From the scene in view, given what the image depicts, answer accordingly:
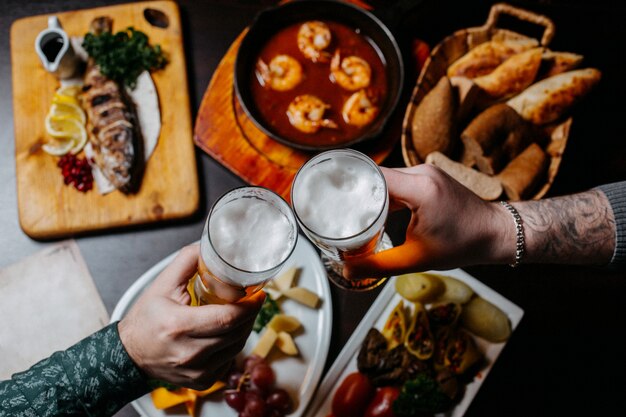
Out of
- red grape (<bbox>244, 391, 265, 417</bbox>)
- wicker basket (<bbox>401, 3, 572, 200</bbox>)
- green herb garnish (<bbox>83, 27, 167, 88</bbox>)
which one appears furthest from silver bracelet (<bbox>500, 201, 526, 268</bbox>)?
Answer: green herb garnish (<bbox>83, 27, 167, 88</bbox>)

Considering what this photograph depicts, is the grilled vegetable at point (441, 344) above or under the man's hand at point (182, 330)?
under

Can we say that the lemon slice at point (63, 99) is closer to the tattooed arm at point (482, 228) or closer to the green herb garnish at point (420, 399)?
the tattooed arm at point (482, 228)

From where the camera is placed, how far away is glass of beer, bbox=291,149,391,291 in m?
1.38

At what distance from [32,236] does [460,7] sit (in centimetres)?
236

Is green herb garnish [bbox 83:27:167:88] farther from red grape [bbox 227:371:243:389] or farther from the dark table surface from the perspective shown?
red grape [bbox 227:371:243:389]

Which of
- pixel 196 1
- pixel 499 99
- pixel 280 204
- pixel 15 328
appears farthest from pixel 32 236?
pixel 499 99

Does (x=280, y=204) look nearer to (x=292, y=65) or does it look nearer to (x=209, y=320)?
(x=209, y=320)

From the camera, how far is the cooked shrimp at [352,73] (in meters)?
2.62

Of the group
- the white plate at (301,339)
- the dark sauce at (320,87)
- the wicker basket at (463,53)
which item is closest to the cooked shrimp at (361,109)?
the dark sauce at (320,87)

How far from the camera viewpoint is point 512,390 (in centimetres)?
244

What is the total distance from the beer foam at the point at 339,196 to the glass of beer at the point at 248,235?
56mm

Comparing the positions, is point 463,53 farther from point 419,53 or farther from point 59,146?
point 59,146

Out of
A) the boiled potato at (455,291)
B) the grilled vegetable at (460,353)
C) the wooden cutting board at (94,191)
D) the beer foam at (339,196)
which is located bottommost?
the grilled vegetable at (460,353)

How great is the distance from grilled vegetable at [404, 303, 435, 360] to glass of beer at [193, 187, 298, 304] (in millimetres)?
1097
